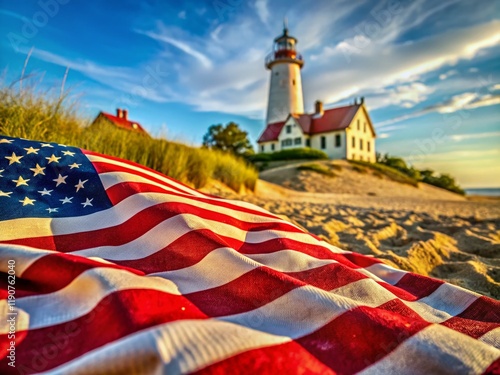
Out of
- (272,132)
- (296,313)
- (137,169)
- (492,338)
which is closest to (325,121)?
(272,132)

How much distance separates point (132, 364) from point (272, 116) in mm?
Result: 32106

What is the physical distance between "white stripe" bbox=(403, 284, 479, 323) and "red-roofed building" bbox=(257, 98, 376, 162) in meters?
27.3

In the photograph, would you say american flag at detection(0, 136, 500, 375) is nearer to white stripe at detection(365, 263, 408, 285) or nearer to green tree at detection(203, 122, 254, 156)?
white stripe at detection(365, 263, 408, 285)

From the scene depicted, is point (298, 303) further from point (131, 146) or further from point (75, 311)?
point (131, 146)

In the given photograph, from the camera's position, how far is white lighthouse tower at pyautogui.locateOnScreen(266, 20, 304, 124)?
30.1 meters

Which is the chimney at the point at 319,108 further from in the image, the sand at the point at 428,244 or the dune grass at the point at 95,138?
the sand at the point at 428,244

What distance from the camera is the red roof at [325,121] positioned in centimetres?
2800

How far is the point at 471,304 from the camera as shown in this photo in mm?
1396

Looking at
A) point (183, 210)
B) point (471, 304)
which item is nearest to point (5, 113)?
point (183, 210)

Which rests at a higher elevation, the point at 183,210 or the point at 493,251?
the point at 183,210

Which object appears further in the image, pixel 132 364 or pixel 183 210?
pixel 183 210

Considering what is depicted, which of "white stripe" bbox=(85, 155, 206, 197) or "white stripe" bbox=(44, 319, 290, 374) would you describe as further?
"white stripe" bbox=(85, 155, 206, 197)

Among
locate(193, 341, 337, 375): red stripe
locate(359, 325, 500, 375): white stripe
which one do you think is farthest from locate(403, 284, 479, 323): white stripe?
locate(193, 341, 337, 375): red stripe

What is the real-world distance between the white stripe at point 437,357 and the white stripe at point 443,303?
390mm
